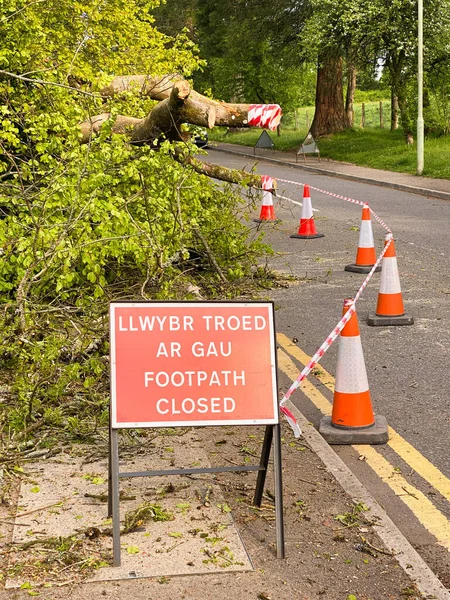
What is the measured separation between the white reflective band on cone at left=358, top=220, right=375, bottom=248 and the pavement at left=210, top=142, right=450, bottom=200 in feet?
16.1

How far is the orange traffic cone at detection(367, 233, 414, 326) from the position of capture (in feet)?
28.2

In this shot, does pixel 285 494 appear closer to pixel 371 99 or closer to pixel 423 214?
pixel 423 214

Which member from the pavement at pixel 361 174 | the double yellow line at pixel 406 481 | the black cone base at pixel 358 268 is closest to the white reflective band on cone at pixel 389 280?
the double yellow line at pixel 406 481

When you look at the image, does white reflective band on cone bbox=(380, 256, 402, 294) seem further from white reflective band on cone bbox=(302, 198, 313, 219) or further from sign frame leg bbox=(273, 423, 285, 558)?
white reflective band on cone bbox=(302, 198, 313, 219)

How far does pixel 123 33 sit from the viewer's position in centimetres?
1664

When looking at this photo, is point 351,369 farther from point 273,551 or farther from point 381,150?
point 381,150

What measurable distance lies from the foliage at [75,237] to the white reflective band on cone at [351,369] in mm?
1419

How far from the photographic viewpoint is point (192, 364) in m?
4.30

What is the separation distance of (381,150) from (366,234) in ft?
69.3

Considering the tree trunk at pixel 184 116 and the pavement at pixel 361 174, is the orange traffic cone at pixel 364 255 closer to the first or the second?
the tree trunk at pixel 184 116

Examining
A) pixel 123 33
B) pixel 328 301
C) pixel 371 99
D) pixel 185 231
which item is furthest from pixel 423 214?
pixel 371 99

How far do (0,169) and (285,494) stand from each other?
4209 millimetres

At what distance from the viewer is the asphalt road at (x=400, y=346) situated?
490cm

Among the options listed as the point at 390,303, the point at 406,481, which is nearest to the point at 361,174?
the point at 390,303
